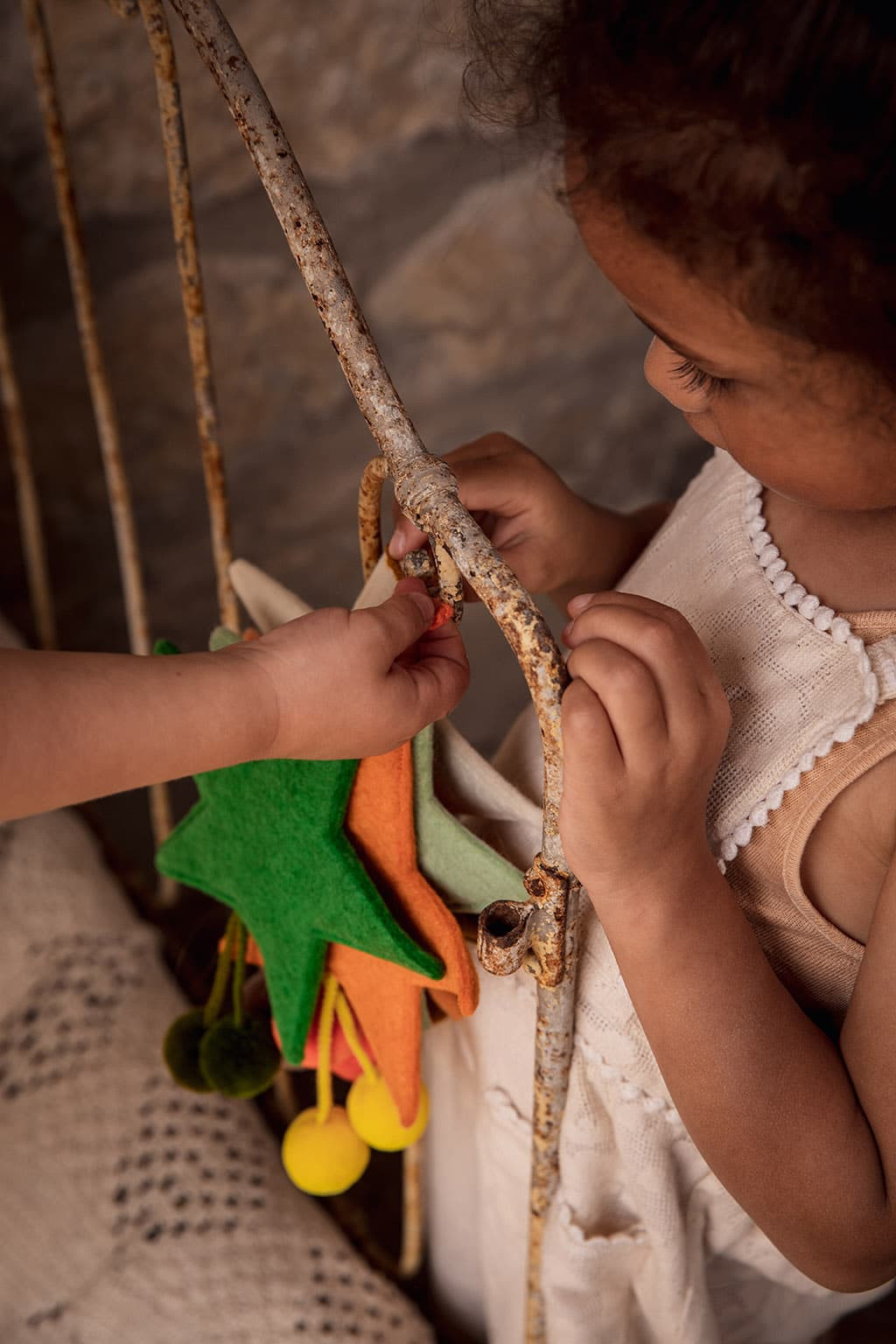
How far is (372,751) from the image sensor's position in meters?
0.46

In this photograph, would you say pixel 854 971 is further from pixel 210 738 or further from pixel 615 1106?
pixel 210 738

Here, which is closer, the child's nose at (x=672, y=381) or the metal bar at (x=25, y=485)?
the child's nose at (x=672, y=381)

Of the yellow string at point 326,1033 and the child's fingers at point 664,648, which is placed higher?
the child's fingers at point 664,648

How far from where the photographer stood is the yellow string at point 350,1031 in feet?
1.83

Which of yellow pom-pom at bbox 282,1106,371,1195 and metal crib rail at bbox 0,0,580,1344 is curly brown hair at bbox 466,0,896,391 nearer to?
metal crib rail at bbox 0,0,580,1344

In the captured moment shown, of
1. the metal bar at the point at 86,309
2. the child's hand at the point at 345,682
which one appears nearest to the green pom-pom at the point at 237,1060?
the child's hand at the point at 345,682

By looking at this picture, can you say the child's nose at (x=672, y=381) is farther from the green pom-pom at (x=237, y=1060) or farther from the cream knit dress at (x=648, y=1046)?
the green pom-pom at (x=237, y=1060)

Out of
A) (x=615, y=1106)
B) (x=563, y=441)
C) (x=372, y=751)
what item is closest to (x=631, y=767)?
(x=372, y=751)

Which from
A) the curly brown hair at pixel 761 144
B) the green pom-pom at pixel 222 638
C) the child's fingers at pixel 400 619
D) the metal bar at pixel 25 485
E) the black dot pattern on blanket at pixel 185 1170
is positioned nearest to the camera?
the curly brown hair at pixel 761 144

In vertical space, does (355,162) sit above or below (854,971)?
above

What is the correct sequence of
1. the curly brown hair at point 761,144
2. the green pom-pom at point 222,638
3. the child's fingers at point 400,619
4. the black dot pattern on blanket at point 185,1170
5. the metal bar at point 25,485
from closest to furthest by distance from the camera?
the curly brown hair at point 761,144 → the child's fingers at point 400,619 → the green pom-pom at point 222,638 → the black dot pattern on blanket at point 185,1170 → the metal bar at point 25,485

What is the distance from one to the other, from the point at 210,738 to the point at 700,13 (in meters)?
0.30

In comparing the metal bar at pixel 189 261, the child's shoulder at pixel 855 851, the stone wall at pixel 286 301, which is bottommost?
Result: the child's shoulder at pixel 855 851

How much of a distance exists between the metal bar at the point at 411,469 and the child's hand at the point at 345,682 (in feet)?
0.15
